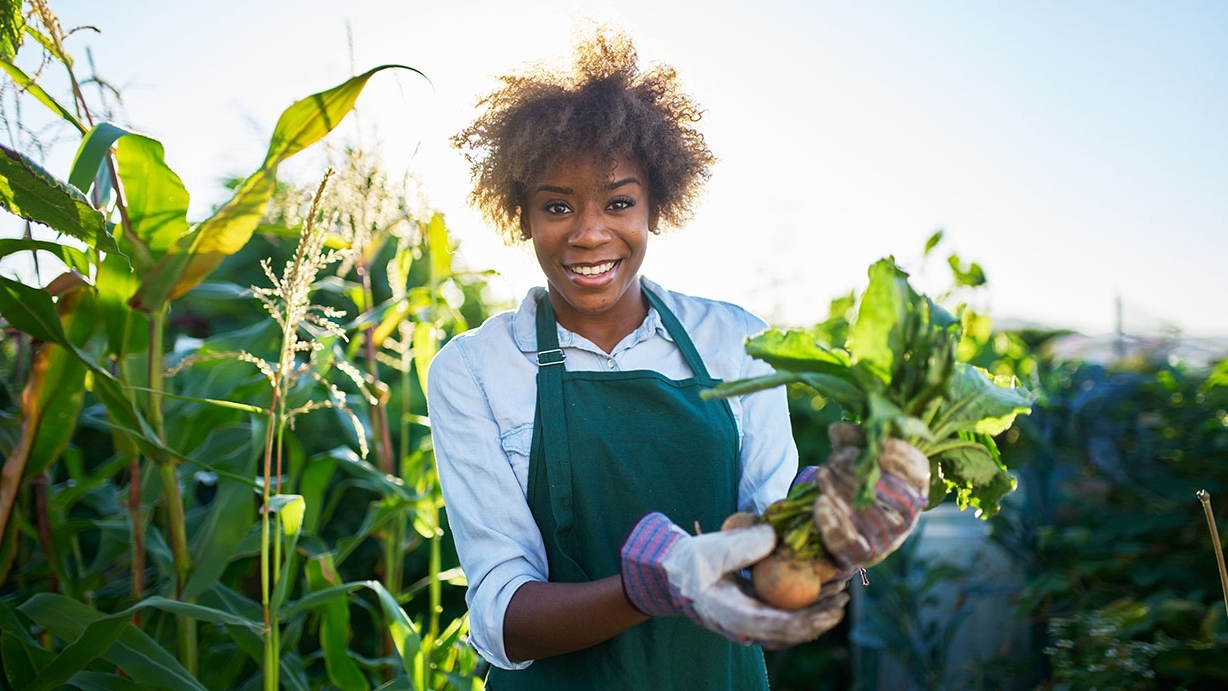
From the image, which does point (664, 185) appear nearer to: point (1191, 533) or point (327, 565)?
point (327, 565)

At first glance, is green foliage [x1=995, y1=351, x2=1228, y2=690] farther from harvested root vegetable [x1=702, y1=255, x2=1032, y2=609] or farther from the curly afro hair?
the curly afro hair

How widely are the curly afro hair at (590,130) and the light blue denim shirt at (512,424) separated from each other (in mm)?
200

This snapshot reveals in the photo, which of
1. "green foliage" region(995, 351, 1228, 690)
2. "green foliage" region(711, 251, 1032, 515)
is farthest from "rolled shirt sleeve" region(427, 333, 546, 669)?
"green foliage" region(995, 351, 1228, 690)

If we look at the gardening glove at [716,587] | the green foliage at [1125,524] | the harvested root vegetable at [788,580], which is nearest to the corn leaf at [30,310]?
the gardening glove at [716,587]

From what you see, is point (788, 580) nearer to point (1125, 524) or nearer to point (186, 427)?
point (186, 427)

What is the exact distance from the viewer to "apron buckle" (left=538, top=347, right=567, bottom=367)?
5.23 feet

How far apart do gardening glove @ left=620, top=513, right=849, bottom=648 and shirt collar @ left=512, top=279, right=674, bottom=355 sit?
466 millimetres

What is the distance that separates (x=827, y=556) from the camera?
3.76 feet

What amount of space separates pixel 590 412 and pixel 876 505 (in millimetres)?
602

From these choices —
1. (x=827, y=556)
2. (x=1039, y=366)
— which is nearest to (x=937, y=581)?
(x=1039, y=366)

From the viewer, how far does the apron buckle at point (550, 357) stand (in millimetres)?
1594

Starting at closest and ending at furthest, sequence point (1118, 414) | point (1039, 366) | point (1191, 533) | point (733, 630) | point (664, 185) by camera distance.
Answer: point (733, 630)
point (664, 185)
point (1191, 533)
point (1118, 414)
point (1039, 366)

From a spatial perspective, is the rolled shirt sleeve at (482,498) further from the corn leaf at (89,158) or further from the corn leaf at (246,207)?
the corn leaf at (89,158)

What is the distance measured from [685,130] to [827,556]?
0.90m
